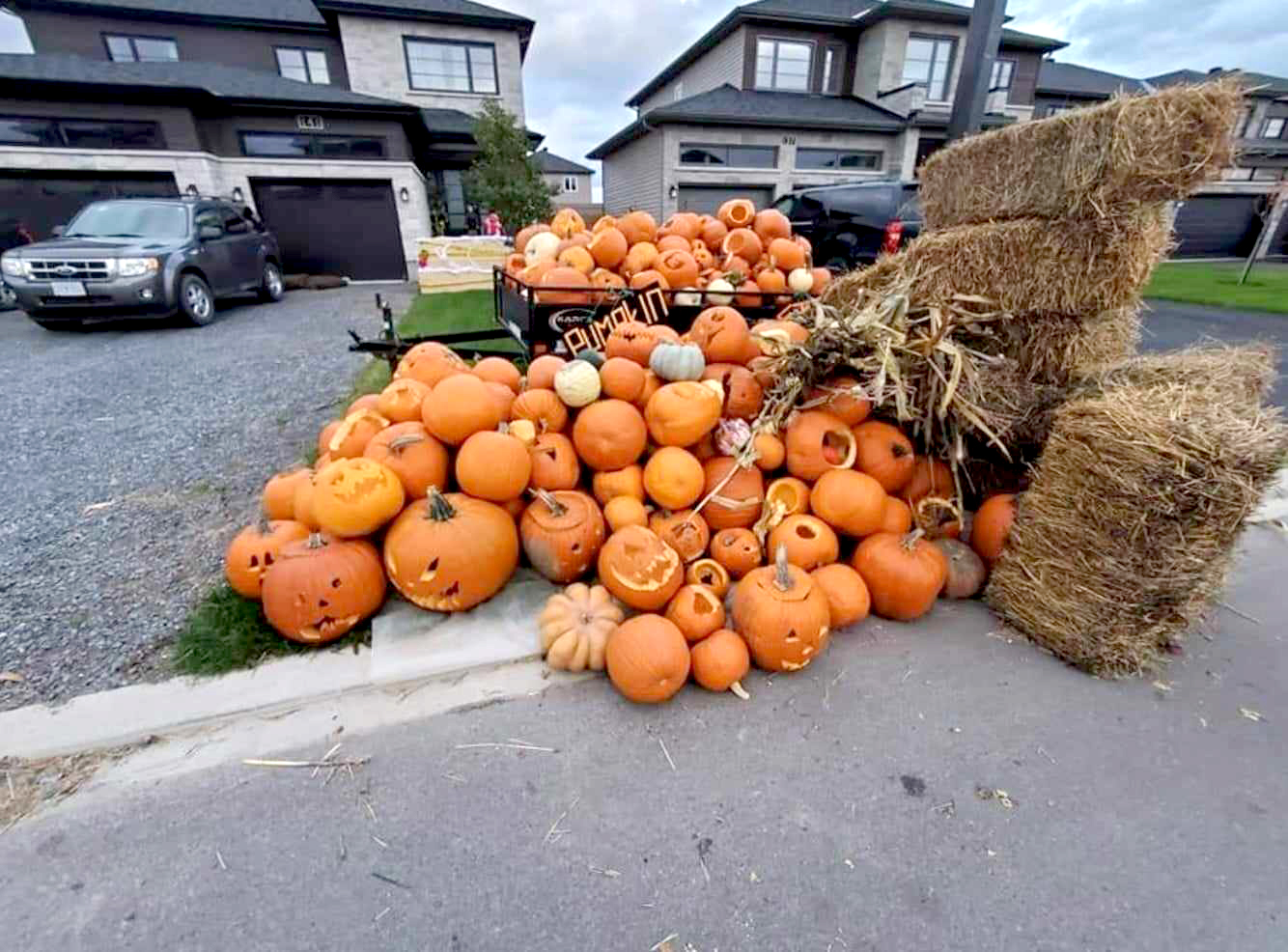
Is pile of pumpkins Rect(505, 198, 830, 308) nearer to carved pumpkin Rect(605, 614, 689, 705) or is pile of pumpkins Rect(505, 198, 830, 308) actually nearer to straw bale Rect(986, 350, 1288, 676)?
straw bale Rect(986, 350, 1288, 676)

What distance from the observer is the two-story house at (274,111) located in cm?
1241

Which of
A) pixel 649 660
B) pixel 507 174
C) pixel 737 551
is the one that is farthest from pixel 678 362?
pixel 507 174

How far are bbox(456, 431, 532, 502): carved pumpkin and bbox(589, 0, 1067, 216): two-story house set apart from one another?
1843cm

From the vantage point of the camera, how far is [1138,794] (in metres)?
1.83

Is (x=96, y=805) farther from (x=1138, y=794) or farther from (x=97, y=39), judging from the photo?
(x=97, y=39)

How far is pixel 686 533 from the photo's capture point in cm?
268

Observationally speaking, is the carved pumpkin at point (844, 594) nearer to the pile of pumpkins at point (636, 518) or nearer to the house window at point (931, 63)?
the pile of pumpkins at point (636, 518)

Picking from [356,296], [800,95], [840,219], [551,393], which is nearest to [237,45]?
[356,296]

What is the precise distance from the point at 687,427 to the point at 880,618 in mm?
1333

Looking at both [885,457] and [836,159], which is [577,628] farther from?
[836,159]

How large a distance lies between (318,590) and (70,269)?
8857 mm

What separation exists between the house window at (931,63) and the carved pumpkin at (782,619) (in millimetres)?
24993

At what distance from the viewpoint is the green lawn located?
36.4 feet

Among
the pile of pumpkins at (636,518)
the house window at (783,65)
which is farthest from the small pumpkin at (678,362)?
the house window at (783,65)
